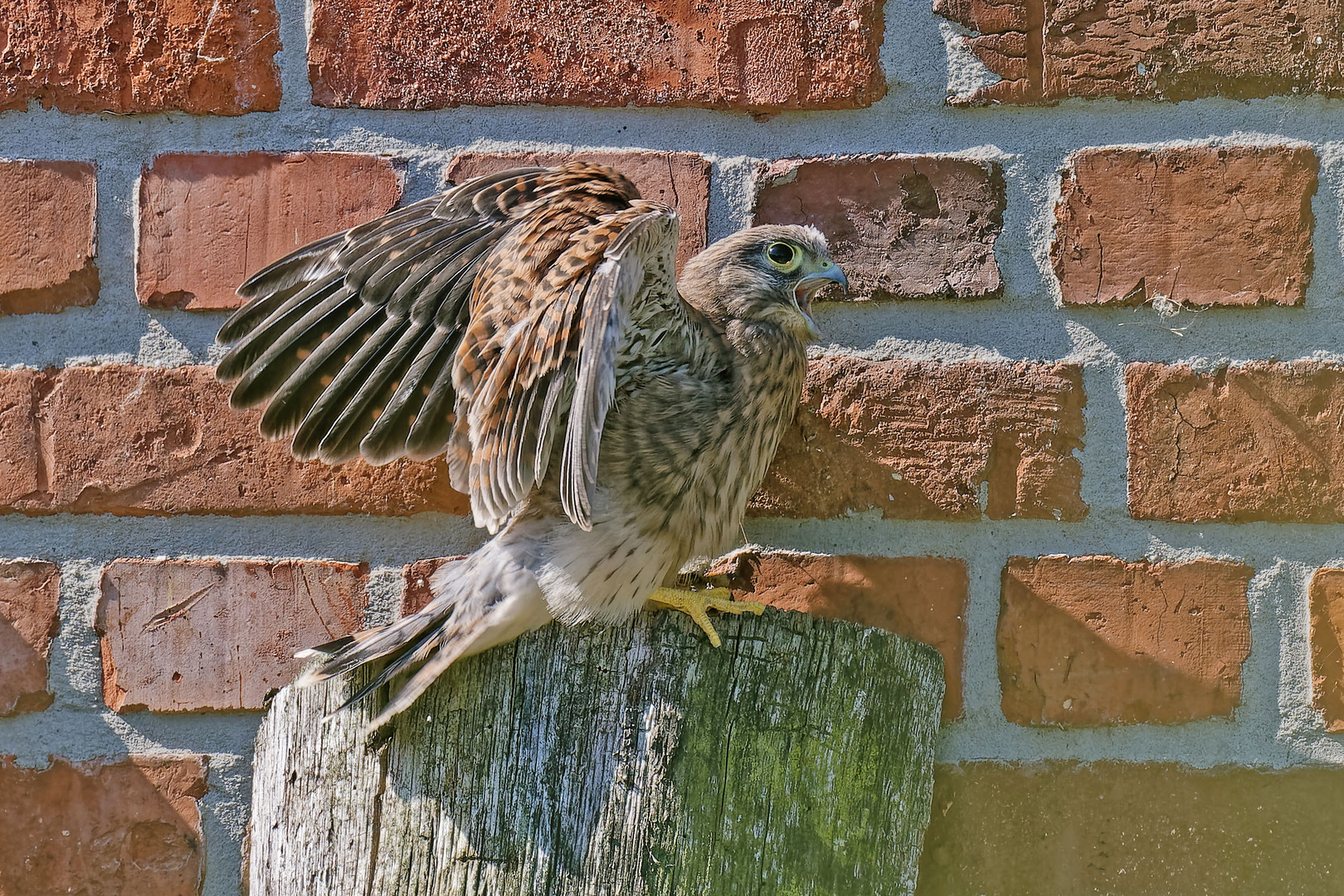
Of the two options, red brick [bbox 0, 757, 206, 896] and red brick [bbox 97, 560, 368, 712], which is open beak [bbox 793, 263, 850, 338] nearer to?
red brick [bbox 97, 560, 368, 712]

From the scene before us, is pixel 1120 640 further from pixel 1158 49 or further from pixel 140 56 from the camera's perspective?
pixel 140 56

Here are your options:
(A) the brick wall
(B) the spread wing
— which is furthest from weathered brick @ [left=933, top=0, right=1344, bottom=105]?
(B) the spread wing

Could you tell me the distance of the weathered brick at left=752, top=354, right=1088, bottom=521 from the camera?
1330mm

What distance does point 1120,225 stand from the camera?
52.3 inches

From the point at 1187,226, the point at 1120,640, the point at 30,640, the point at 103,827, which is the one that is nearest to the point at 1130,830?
the point at 1120,640

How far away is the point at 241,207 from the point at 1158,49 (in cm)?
117

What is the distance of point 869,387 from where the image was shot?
4.47 feet

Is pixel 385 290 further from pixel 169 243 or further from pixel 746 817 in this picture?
pixel 746 817

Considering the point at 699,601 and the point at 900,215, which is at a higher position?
the point at 900,215

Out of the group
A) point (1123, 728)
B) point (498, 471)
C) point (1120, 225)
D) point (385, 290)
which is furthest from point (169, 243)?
point (1123, 728)

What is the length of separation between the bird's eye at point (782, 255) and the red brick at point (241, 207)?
485mm

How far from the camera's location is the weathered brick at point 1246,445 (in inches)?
51.5

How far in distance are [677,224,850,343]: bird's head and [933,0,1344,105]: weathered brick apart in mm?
268

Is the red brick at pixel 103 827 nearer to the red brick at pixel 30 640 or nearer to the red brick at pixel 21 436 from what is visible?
the red brick at pixel 30 640
